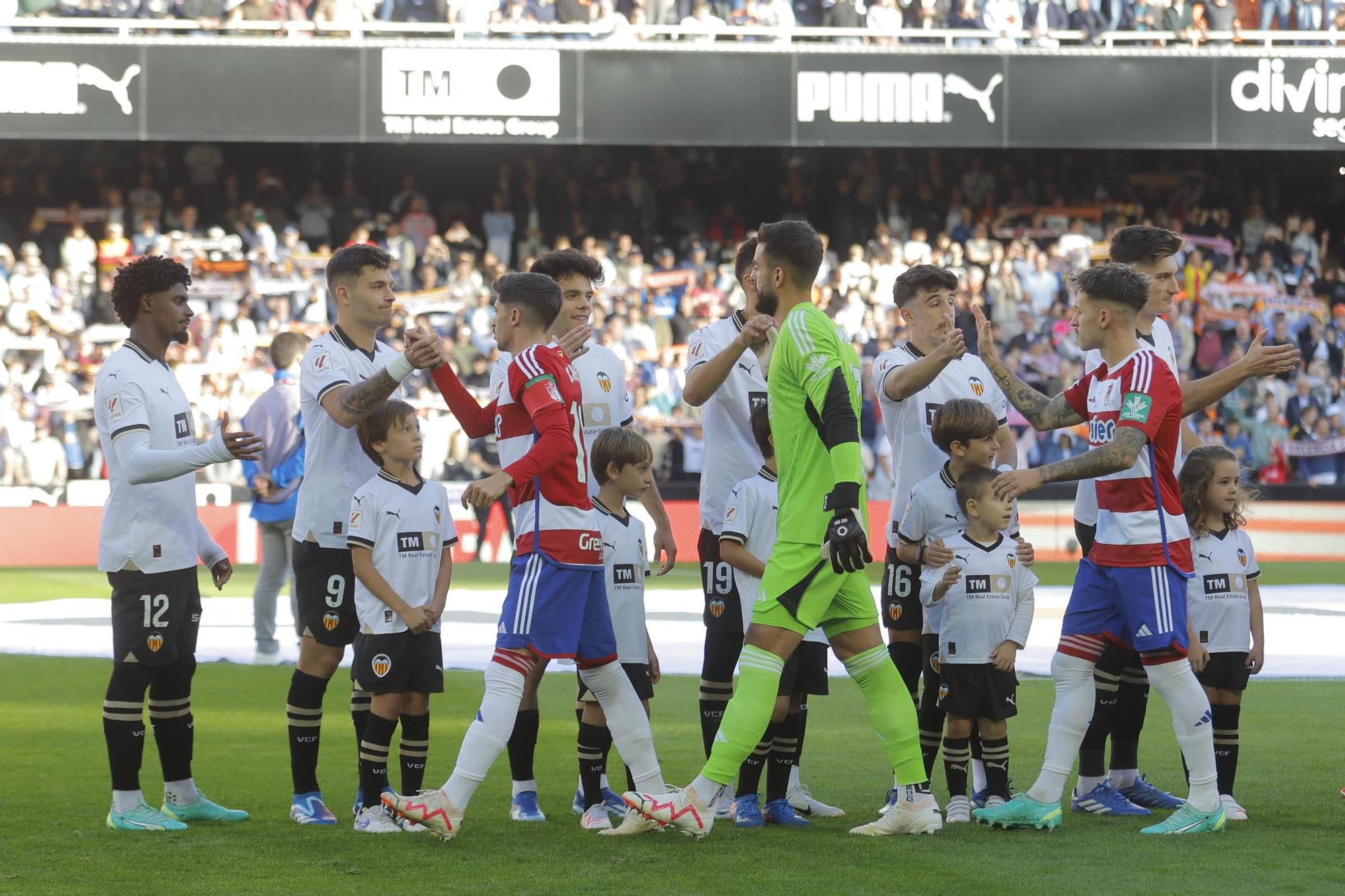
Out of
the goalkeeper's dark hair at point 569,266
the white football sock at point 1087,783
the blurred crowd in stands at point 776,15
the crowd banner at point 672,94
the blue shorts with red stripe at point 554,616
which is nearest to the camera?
the blue shorts with red stripe at point 554,616

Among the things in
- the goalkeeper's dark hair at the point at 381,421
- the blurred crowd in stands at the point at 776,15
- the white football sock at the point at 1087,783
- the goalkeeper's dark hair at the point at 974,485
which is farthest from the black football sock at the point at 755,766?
the blurred crowd in stands at the point at 776,15

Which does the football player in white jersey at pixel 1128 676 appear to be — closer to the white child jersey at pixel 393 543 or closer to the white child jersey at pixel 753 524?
the white child jersey at pixel 753 524

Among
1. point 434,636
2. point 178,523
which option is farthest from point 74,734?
point 434,636

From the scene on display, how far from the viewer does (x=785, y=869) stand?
5.13 m

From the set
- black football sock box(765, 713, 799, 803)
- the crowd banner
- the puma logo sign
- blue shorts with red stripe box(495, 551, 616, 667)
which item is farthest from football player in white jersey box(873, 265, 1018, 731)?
the puma logo sign

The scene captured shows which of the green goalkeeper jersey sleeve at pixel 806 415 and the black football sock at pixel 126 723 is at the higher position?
the green goalkeeper jersey sleeve at pixel 806 415

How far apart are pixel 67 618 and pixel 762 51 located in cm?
1313

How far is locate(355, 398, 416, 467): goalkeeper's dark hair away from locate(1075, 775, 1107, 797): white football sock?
3.04m

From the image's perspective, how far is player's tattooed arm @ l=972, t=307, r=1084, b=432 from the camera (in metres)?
6.21

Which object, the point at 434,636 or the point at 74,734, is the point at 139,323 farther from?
the point at 74,734

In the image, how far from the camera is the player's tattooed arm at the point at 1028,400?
244 inches

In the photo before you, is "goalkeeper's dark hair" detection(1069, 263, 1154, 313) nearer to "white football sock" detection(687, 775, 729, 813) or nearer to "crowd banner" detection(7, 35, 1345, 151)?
"white football sock" detection(687, 775, 729, 813)

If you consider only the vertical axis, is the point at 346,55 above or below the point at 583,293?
above

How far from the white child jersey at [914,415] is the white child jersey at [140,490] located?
2807mm
